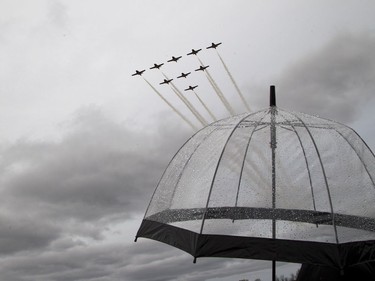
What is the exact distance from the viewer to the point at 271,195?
5.52 meters

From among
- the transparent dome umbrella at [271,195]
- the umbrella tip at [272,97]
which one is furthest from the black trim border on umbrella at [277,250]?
the umbrella tip at [272,97]

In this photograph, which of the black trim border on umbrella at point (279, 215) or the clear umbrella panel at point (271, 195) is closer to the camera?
the clear umbrella panel at point (271, 195)

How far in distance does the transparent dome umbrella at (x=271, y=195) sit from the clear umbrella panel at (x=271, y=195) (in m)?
0.01

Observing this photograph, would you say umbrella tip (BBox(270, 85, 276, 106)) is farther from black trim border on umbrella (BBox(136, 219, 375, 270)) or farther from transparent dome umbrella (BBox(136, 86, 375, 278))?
black trim border on umbrella (BBox(136, 219, 375, 270))

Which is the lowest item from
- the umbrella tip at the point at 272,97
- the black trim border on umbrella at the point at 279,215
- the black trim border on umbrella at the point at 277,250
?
the black trim border on umbrella at the point at 277,250

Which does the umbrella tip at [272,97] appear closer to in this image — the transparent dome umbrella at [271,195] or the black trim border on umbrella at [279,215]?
the transparent dome umbrella at [271,195]

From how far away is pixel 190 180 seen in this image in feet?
19.4

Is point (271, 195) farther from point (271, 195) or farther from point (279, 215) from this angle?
point (279, 215)

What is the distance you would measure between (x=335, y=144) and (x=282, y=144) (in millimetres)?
783

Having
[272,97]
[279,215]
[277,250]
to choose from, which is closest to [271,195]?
[279,215]

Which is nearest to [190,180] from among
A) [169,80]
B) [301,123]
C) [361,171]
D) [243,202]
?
[243,202]

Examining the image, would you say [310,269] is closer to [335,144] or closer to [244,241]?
[244,241]

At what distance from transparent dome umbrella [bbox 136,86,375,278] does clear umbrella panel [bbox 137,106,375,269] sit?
0.01 meters

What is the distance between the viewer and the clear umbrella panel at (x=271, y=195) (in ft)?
16.8
